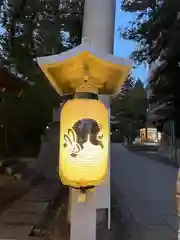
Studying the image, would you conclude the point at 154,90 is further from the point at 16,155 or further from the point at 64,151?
the point at 64,151

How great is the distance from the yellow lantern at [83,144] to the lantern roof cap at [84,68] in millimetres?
282

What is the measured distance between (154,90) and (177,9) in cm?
836

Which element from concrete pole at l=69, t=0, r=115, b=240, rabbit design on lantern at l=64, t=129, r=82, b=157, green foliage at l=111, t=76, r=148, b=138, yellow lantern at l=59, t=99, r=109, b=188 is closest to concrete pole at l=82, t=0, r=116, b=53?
concrete pole at l=69, t=0, r=115, b=240

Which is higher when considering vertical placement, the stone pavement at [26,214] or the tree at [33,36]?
the tree at [33,36]

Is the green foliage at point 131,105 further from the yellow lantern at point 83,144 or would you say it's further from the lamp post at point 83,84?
the yellow lantern at point 83,144

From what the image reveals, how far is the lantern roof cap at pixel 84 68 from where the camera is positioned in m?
3.48

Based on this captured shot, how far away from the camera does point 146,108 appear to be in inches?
1422

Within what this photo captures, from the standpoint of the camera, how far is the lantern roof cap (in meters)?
3.48

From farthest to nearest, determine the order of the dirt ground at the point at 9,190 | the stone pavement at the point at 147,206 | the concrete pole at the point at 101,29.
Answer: the dirt ground at the point at 9,190
the stone pavement at the point at 147,206
the concrete pole at the point at 101,29

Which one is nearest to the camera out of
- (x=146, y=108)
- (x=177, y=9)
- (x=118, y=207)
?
→ (x=118, y=207)

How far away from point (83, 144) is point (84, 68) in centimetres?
71

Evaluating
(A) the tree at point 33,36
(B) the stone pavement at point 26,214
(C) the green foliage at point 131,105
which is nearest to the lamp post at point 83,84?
(B) the stone pavement at point 26,214

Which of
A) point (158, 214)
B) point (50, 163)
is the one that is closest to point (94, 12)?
point (158, 214)

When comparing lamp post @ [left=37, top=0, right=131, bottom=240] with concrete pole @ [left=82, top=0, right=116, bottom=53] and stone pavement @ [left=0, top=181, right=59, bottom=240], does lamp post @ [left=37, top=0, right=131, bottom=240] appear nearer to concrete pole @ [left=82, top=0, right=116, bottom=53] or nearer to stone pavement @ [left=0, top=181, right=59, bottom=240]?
concrete pole @ [left=82, top=0, right=116, bottom=53]
